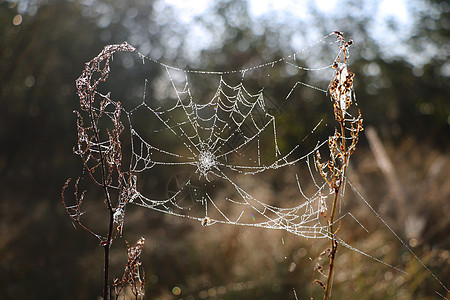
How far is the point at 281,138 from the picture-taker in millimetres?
9703

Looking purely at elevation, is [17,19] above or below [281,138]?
above

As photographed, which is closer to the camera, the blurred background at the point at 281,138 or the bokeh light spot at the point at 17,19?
the blurred background at the point at 281,138

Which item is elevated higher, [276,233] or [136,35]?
[136,35]

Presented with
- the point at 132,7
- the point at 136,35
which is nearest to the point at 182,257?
the point at 136,35

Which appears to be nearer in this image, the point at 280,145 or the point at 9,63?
the point at 9,63

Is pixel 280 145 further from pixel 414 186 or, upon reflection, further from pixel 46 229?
pixel 46 229

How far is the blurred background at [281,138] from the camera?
357 cm

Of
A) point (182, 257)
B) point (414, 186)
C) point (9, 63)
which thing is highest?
point (9, 63)

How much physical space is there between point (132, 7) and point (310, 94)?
5.50 meters

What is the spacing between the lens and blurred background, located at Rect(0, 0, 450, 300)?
357 cm

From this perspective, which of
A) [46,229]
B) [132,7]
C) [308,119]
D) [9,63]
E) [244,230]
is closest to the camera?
[244,230]

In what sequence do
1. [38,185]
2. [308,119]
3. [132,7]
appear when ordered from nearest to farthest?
[38,185], [308,119], [132,7]

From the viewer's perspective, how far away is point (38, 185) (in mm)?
9016

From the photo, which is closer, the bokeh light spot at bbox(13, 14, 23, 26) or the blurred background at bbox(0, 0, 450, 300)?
the blurred background at bbox(0, 0, 450, 300)
